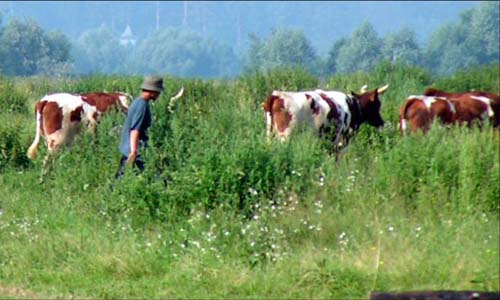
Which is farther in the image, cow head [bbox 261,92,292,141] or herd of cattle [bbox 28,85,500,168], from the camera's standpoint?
herd of cattle [bbox 28,85,500,168]

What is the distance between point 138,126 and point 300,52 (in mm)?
60966

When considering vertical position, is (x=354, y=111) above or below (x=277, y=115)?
below

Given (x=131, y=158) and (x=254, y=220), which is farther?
(x=131, y=158)

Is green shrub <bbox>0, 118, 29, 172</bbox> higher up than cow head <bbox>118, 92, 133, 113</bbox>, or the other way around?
cow head <bbox>118, 92, 133, 113</bbox>

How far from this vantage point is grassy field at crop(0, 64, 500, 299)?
1100 centimetres

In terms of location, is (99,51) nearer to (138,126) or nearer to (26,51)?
(26,51)

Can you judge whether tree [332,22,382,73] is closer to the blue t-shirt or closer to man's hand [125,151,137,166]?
the blue t-shirt

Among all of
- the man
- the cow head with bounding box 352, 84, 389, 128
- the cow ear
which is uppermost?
the man

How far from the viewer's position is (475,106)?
63.4 ft

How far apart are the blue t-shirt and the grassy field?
14.3 inches

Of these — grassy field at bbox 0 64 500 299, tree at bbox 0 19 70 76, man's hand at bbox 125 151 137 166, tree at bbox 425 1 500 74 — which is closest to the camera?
grassy field at bbox 0 64 500 299

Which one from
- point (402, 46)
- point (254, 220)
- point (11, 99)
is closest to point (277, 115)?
point (254, 220)

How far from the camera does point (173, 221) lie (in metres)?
12.8

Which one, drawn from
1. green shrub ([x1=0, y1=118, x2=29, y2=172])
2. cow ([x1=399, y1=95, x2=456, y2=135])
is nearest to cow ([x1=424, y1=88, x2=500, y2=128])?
cow ([x1=399, y1=95, x2=456, y2=135])
